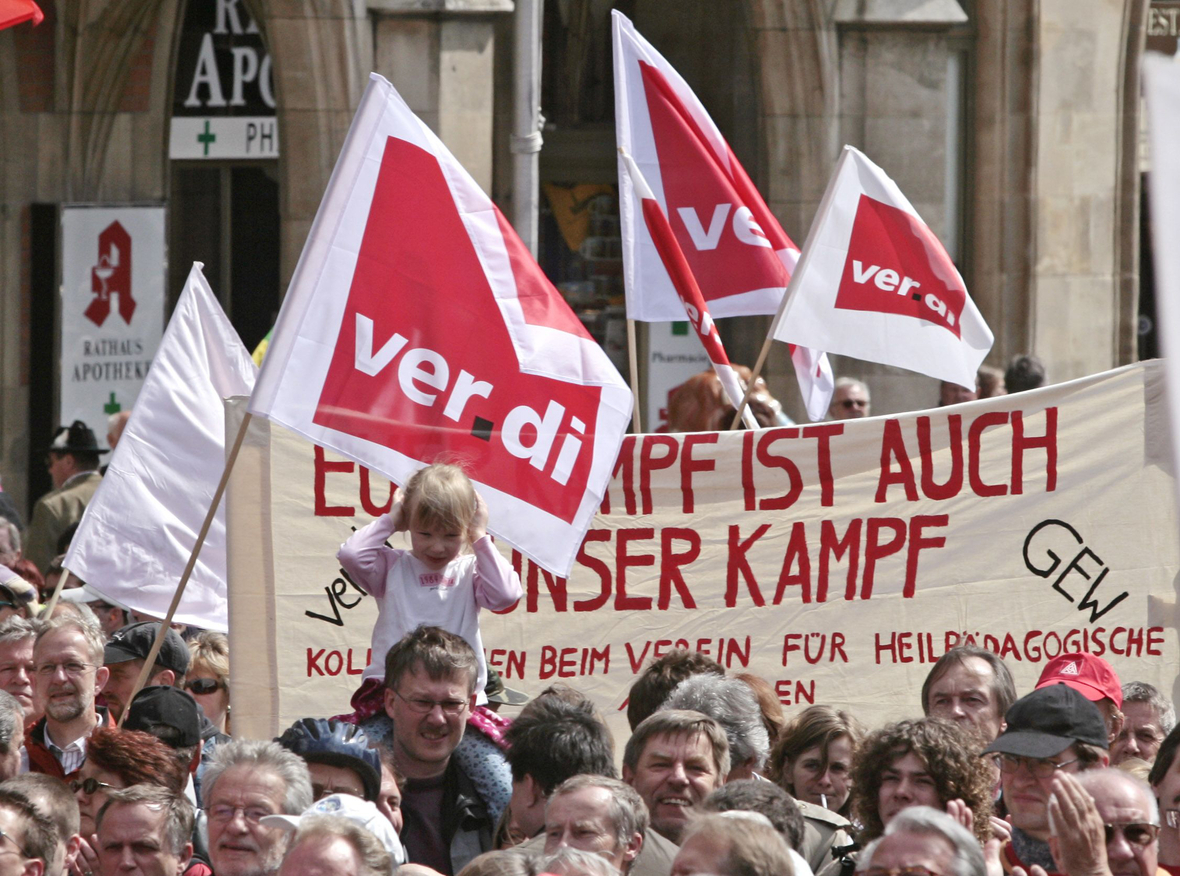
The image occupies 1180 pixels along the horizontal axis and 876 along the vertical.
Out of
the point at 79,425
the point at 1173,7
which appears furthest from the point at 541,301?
the point at 1173,7

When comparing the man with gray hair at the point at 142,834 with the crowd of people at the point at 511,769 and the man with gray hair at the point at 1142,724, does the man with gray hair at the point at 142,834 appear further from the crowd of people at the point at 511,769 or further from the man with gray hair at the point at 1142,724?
the man with gray hair at the point at 1142,724

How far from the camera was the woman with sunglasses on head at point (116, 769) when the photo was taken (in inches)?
222

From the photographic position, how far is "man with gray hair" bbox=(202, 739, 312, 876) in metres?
5.17

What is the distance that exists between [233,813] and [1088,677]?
2773 millimetres

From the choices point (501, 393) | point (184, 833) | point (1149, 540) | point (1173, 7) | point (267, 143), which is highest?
point (1173, 7)

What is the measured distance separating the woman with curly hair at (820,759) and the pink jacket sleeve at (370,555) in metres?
1.34

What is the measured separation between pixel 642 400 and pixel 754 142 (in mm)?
2053

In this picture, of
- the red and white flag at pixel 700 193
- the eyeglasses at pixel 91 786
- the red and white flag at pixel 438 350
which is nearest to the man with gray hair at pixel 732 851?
the eyeglasses at pixel 91 786

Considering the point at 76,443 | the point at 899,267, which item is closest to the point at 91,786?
the point at 899,267

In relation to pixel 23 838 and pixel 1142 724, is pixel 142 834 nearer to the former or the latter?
pixel 23 838

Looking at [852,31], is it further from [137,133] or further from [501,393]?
[501,393]

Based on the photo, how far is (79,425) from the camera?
11094 millimetres

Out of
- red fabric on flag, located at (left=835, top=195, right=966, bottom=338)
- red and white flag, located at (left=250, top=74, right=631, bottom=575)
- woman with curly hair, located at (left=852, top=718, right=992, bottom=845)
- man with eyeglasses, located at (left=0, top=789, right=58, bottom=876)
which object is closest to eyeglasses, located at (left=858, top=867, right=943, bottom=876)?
woman with curly hair, located at (left=852, top=718, right=992, bottom=845)

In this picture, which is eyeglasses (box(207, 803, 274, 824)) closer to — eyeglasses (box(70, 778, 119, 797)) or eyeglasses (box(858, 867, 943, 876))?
eyeglasses (box(70, 778, 119, 797))
